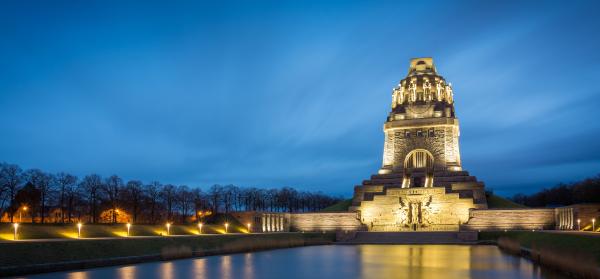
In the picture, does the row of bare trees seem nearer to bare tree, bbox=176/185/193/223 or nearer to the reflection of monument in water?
bare tree, bbox=176/185/193/223

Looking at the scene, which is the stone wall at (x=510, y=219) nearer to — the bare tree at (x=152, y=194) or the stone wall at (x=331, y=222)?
the stone wall at (x=331, y=222)

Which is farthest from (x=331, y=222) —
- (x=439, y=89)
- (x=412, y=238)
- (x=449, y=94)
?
(x=449, y=94)

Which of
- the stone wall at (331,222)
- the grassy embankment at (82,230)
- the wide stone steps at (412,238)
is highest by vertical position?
the grassy embankment at (82,230)

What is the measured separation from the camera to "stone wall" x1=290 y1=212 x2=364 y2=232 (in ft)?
162

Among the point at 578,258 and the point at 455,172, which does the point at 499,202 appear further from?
the point at 578,258

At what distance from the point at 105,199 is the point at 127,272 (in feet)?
108

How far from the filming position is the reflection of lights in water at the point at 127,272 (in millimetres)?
18531

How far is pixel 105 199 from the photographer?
167 ft

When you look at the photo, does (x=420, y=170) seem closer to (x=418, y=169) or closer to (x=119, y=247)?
(x=418, y=169)

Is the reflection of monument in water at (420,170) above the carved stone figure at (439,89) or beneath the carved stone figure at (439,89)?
beneath

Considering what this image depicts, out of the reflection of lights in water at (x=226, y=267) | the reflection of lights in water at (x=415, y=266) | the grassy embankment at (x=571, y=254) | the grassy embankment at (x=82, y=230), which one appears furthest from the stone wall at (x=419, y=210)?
the reflection of lights in water at (x=226, y=267)

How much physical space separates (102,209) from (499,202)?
3610 centimetres

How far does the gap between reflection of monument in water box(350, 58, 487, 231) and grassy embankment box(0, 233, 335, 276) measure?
61.1 feet

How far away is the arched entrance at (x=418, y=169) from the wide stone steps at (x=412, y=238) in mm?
12059
